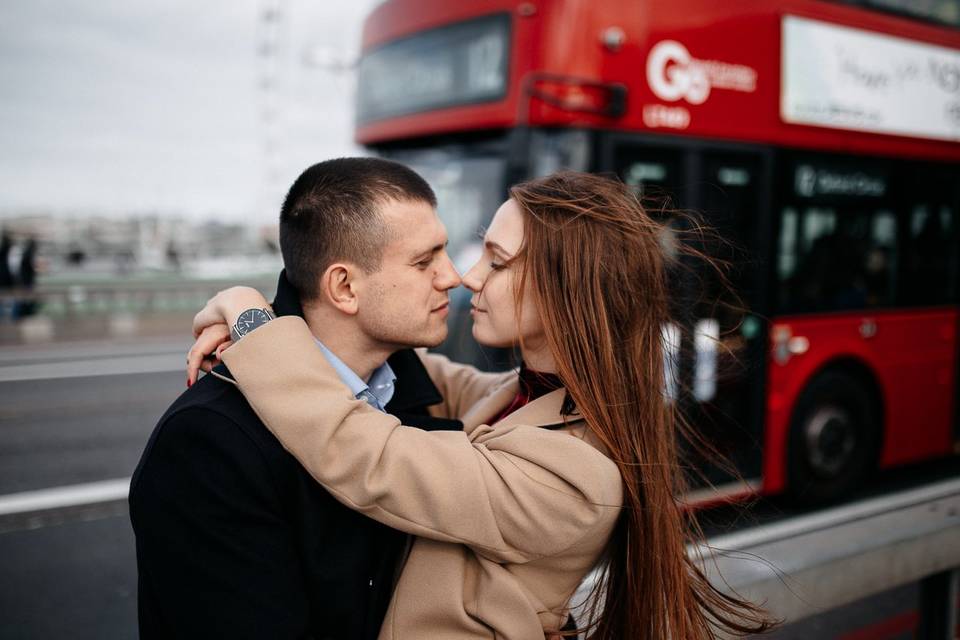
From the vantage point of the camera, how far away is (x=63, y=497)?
6.01 meters

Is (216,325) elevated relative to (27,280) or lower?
elevated

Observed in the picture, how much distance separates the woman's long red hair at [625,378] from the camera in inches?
69.9

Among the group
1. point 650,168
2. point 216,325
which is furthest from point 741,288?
point 216,325

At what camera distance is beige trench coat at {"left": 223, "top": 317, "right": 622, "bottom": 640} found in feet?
5.15

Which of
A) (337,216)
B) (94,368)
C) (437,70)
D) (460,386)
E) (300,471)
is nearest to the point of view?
(300,471)

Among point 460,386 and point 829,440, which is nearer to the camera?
point 460,386

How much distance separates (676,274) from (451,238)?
3383 mm

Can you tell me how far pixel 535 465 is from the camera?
5.38 ft

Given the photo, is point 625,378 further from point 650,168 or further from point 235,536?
point 650,168

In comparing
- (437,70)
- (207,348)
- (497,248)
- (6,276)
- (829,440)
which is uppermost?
(437,70)

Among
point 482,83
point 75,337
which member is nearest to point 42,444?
point 482,83

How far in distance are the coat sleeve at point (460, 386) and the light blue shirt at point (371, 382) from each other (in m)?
0.41

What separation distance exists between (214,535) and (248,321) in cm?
54

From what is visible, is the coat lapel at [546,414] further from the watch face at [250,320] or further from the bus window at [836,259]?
the bus window at [836,259]
